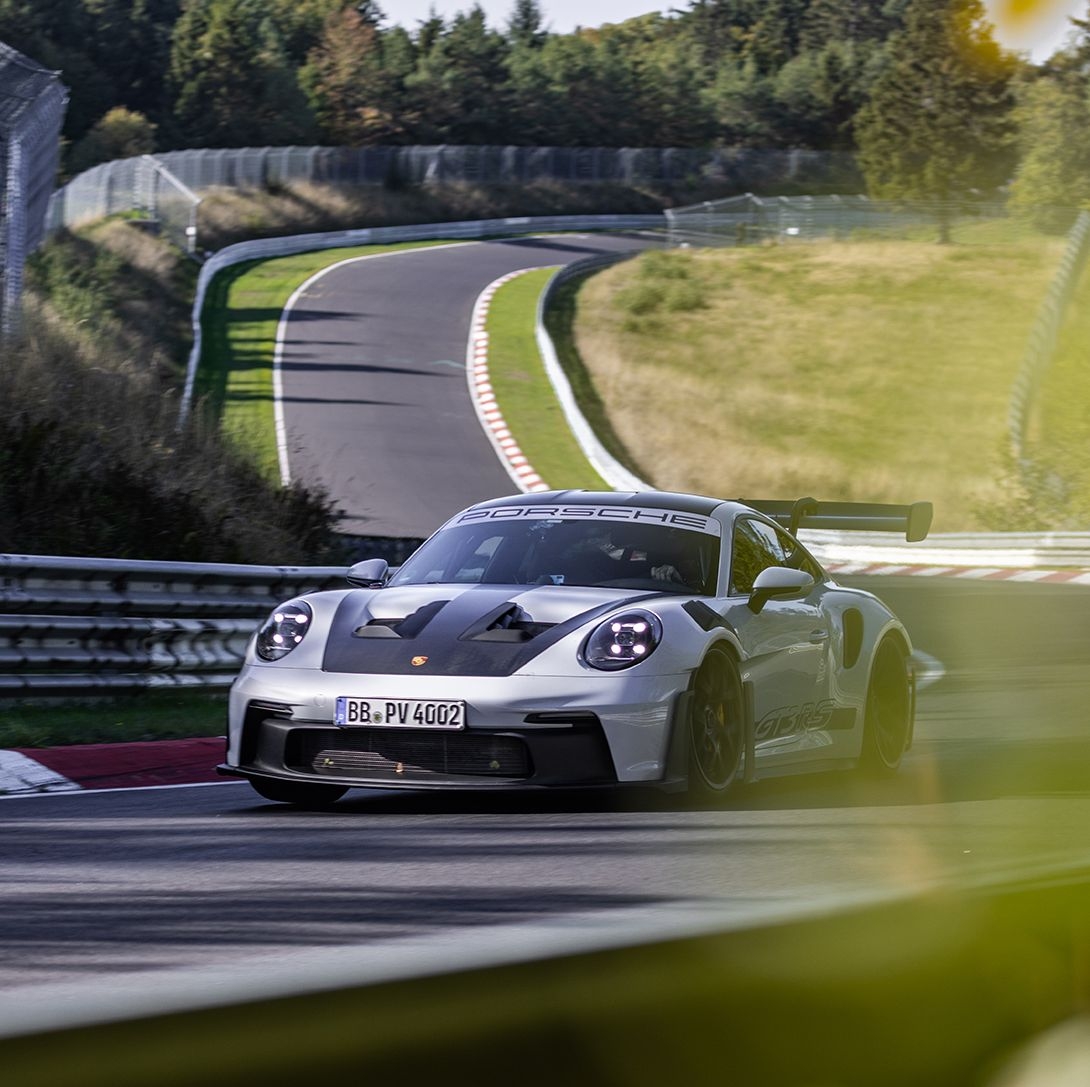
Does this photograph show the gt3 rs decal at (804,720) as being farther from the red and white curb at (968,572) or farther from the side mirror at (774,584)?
the red and white curb at (968,572)

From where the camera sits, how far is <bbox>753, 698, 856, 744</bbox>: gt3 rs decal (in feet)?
26.8

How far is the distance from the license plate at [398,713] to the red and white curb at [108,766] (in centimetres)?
170

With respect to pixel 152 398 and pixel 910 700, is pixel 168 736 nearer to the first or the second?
pixel 910 700

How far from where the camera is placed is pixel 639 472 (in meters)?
35.3

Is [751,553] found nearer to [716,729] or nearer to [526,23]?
[716,729]

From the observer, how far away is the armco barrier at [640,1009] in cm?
151

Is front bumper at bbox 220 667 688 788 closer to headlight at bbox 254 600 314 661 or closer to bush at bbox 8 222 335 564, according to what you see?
headlight at bbox 254 600 314 661

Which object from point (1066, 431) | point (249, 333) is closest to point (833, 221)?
point (249, 333)

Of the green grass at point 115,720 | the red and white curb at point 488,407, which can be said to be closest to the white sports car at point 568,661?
the green grass at point 115,720

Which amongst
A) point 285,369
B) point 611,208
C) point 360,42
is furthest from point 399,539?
point 360,42

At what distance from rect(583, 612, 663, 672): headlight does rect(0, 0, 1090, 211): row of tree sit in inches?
2496

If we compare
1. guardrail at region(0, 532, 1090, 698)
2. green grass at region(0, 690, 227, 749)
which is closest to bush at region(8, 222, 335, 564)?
guardrail at region(0, 532, 1090, 698)

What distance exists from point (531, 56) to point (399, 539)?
87.2 metres

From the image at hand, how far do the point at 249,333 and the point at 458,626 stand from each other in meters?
38.7
